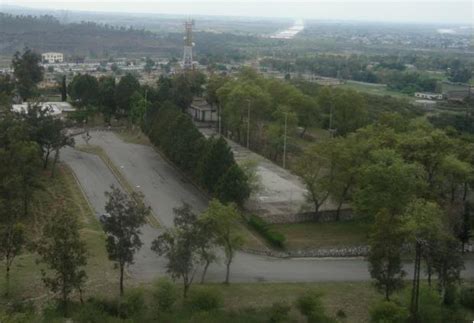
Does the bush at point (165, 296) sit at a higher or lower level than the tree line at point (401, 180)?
lower

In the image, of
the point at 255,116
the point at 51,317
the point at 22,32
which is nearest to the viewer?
the point at 51,317

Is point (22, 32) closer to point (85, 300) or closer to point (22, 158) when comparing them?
point (22, 158)

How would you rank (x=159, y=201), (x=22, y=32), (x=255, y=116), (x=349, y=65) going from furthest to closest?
(x=22, y=32) → (x=349, y=65) → (x=255, y=116) → (x=159, y=201)

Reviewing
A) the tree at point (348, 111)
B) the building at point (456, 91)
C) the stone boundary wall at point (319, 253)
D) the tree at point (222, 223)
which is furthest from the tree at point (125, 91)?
the building at point (456, 91)

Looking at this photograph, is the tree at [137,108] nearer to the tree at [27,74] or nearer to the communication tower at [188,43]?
the tree at [27,74]

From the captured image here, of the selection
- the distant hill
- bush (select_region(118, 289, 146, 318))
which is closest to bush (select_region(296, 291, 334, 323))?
bush (select_region(118, 289, 146, 318))

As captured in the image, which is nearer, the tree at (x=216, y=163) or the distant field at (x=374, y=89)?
the tree at (x=216, y=163)

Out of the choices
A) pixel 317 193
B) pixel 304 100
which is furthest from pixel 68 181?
pixel 304 100

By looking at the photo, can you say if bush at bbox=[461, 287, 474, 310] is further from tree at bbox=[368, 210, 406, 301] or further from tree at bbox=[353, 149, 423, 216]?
tree at bbox=[353, 149, 423, 216]
